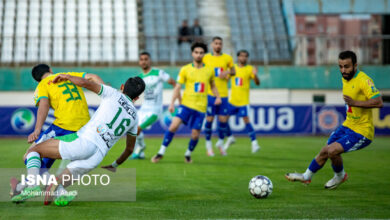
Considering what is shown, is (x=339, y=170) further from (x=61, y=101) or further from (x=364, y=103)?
(x=61, y=101)

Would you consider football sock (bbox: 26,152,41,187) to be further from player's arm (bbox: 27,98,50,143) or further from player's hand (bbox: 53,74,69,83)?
player's hand (bbox: 53,74,69,83)

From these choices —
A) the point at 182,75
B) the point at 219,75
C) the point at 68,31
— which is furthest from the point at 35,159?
the point at 68,31

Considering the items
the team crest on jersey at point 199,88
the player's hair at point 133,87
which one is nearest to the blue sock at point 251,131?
the team crest on jersey at point 199,88

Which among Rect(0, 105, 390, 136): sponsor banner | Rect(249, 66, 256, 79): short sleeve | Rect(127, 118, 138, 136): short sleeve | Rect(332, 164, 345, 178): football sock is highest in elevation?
Rect(249, 66, 256, 79): short sleeve

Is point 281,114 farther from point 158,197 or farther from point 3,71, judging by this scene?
point 158,197

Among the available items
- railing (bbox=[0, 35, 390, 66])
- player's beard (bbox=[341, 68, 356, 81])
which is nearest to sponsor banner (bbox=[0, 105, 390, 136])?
railing (bbox=[0, 35, 390, 66])

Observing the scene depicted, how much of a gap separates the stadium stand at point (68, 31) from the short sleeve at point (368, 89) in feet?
55.4

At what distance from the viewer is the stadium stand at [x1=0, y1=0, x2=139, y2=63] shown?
24.6 m

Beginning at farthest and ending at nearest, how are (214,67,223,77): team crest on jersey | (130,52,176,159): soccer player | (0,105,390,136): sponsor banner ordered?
(0,105,390,136): sponsor banner, (214,67,223,77): team crest on jersey, (130,52,176,159): soccer player

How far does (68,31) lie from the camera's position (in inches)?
1073

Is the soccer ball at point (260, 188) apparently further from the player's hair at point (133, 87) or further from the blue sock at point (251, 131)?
the blue sock at point (251, 131)

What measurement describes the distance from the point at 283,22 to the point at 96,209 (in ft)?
76.9

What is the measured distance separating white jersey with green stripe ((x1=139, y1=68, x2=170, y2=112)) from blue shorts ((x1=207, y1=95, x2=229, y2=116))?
4.48 ft

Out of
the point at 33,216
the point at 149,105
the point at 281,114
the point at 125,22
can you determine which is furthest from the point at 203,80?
the point at 125,22
